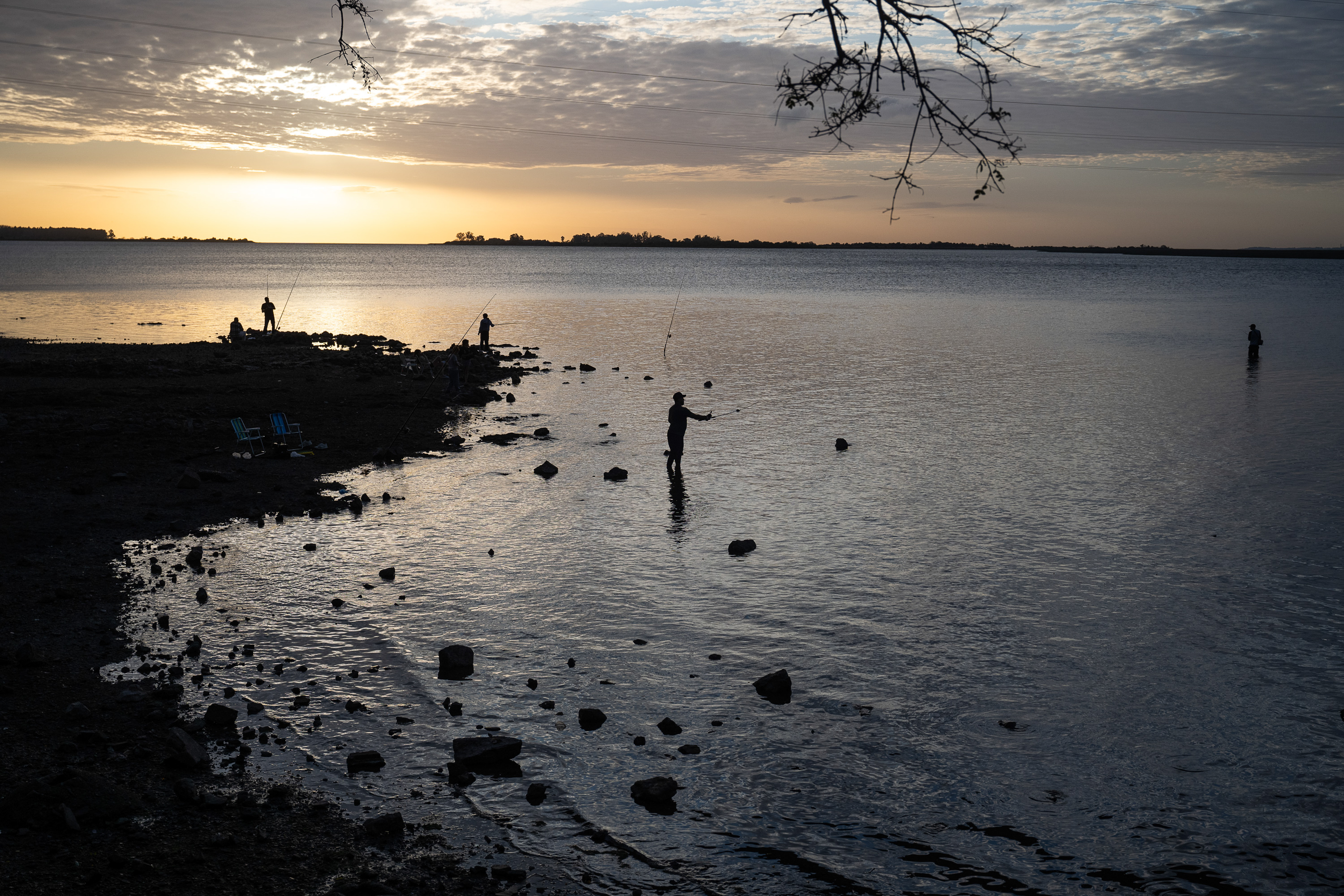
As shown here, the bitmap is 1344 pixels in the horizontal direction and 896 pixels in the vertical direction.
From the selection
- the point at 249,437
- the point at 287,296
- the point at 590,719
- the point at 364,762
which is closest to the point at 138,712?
the point at 364,762

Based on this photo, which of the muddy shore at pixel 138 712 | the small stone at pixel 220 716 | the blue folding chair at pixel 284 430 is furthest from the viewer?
the blue folding chair at pixel 284 430

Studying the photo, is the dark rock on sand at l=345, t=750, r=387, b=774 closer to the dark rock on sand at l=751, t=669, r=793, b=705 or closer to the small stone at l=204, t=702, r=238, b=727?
the small stone at l=204, t=702, r=238, b=727

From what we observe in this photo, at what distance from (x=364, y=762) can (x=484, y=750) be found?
1.31 m

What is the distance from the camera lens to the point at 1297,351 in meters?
54.9

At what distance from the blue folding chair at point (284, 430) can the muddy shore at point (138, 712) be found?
742 millimetres

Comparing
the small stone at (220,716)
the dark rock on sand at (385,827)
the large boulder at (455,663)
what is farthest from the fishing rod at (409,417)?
the dark rock on sand at (385,827)

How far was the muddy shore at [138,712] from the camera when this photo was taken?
25.3ft

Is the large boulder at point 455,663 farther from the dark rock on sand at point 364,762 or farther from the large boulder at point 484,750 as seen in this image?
the dark rock on sand at point 364,762

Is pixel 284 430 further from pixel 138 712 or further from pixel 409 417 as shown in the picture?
pixel 138 712

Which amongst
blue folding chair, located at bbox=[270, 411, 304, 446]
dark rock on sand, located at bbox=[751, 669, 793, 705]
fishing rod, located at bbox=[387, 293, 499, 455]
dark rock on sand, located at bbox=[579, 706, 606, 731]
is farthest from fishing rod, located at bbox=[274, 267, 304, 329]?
dark rock on sand, located at bbox=[751, 669, 793, 705]

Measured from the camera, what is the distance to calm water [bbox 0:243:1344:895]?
A: 9.09 m

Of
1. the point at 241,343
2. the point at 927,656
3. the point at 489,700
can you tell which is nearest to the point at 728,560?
the point at 927,656

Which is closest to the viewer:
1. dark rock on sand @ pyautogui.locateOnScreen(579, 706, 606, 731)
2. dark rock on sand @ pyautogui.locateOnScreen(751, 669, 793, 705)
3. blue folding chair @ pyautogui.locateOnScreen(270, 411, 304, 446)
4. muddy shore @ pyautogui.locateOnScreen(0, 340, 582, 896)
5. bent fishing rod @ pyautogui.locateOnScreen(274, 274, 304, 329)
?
muddy shore @ pyautogui.locateOnScreen(0, 340, 582, 896)

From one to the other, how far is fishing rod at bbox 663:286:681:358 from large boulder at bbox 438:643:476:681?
1612 inches
